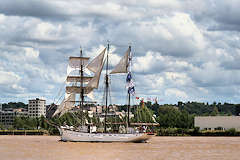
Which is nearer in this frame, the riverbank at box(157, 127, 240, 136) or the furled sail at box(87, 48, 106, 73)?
the furled sail at box(87, 48, 106, 73)

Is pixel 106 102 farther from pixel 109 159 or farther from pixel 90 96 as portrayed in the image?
pixel 109 159

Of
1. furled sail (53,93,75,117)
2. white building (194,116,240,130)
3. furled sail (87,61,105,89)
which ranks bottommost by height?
white building (194,116,240,130)

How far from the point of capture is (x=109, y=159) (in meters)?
65.8

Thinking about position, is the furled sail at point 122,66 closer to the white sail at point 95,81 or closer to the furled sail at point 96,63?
the furled sail at point 96,63

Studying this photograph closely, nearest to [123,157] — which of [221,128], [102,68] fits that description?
[102,68]

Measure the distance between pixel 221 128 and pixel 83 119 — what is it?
47835 millimetres

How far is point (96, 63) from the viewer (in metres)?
119

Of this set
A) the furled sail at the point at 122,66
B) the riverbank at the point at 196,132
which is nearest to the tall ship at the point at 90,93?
the furled sail at the point at 122,66

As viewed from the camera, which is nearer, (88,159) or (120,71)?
(88,159)

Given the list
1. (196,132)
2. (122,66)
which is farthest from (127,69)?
(196,132)

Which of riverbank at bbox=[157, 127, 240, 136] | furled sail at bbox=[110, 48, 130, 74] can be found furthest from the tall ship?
riverbank at bbox=[157, 127, 240, 136]

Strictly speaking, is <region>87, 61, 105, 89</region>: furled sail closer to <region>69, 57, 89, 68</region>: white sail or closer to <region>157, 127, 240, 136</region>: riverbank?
<region>69, 57, 89, 68</region>: white sail

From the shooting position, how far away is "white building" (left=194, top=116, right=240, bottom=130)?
15325 centimetres

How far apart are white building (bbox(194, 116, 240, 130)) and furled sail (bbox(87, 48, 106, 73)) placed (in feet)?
163
